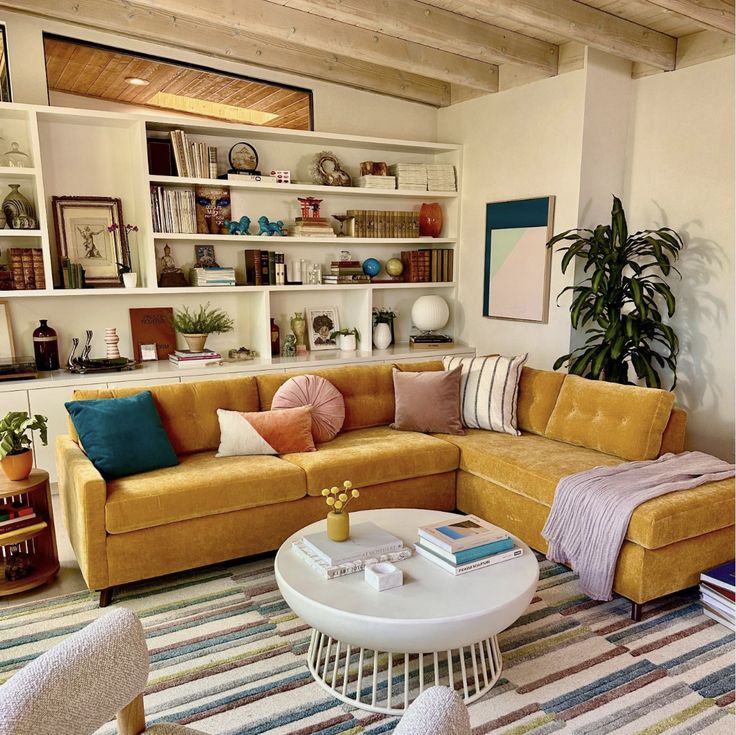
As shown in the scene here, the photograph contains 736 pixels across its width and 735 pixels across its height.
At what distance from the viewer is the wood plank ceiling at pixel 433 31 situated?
3.45 m

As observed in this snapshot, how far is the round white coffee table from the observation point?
195 cm

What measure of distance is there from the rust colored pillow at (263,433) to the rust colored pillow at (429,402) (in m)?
0.65

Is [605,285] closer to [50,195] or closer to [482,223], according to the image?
[482,223]

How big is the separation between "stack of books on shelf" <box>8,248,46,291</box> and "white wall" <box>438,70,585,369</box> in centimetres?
310

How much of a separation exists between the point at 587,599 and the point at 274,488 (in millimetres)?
1442

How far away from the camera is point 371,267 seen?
5180 mm

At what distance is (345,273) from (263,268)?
0.69 m

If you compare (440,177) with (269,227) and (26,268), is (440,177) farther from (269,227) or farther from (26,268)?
(26,268)

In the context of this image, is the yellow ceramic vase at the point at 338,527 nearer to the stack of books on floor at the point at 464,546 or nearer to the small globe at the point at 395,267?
the stack of books on floor at the point at 464,546

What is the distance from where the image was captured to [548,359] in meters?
4.57

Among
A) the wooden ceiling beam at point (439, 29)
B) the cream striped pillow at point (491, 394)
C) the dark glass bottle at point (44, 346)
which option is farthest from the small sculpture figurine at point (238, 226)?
the cream striped pillow at point (491, 394)

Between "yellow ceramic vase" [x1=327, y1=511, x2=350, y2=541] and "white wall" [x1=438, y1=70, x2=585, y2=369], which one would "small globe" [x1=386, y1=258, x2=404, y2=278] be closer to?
"white wall" [x1=438, y1=70, x2=585, y2=369]

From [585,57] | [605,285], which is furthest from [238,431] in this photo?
[585,57]

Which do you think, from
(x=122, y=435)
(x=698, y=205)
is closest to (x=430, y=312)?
(x=698, y=205)
